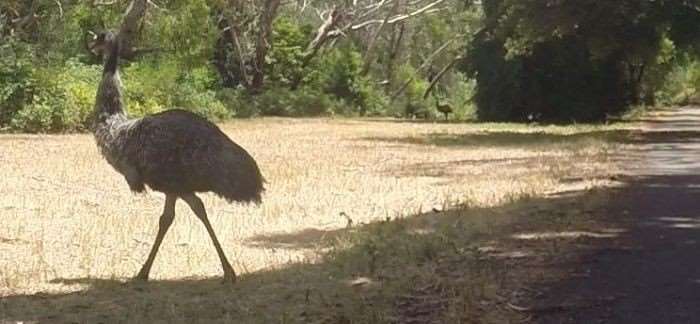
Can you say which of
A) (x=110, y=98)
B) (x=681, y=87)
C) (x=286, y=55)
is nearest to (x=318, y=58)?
(x=286, y=55)

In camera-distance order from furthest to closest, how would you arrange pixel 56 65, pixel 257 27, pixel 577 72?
1. pixel 257 27
2. pixel 577 72
3. pixel 56 65

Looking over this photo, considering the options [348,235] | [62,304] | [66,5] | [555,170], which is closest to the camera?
[62,304]

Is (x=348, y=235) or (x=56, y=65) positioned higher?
(x=56, y=65)

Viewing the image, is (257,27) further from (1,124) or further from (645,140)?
(645,140)

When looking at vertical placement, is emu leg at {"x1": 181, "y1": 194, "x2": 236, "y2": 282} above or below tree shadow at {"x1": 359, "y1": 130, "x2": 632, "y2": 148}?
above

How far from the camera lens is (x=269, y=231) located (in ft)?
40.3

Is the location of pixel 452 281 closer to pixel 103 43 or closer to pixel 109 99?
pixel 109 99

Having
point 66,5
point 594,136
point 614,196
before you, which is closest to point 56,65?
point 66,5

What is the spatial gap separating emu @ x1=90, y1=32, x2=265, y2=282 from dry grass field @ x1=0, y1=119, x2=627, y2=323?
0.79m

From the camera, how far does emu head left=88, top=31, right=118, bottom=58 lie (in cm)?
979

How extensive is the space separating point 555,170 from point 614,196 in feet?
14.2

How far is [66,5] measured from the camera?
35.8 m

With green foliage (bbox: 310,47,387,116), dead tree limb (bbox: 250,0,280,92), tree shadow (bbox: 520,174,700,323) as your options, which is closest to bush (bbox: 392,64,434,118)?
green foliage (bbox: 310,47,387,116)

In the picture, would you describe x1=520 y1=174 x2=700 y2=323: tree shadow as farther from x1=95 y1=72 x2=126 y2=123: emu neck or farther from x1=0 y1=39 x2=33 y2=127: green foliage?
x1=0 y1=39 x2=33 y2=127: green foliage
